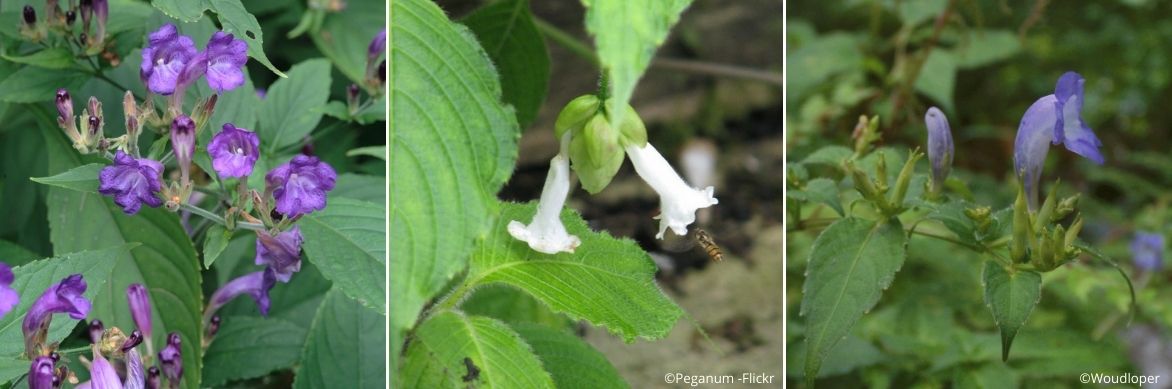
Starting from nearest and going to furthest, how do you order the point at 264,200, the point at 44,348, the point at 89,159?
the point at 44,348 < the point at 264,200 < the point at 89,159

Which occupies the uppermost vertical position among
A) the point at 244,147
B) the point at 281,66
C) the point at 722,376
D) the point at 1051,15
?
the point at 1051,15

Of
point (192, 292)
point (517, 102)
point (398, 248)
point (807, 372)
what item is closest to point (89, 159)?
point (192, 292)

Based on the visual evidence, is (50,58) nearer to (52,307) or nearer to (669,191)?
(52,307)

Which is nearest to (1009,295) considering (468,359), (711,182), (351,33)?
(468,359)

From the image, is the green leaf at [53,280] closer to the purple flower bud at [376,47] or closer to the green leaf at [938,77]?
the purple flower bud at [376,47]

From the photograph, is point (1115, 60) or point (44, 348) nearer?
point (44, 348)

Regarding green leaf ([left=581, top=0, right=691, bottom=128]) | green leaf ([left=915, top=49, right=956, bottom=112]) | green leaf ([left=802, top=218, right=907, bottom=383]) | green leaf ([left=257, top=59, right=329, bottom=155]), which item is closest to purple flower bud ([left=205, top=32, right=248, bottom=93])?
green leaf ([left=257, top=59, right=329, bottom=155])

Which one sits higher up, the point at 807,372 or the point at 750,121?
the point at 750,121

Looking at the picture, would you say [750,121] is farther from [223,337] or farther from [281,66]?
[223,337]

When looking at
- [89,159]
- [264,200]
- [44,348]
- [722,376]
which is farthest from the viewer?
[722,376]
